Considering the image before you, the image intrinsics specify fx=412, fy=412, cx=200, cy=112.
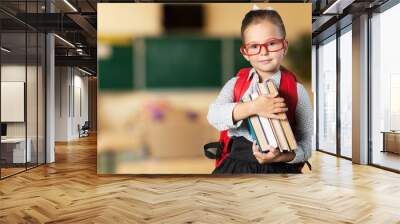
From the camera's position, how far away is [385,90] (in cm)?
757

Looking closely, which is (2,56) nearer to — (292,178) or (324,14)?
(292,178)

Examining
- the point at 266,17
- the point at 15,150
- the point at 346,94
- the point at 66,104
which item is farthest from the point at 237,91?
the point at 66,104

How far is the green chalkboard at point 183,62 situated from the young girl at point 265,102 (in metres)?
0.38

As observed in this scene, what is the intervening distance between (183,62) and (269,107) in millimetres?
1532

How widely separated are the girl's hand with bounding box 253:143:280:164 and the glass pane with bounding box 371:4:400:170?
2.53 metres

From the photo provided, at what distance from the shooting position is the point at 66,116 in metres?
15.7

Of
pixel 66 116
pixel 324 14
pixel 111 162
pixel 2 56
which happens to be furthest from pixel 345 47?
pixel 66 116

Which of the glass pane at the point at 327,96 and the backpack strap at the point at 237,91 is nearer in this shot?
the backpack strap at the point at 237,91

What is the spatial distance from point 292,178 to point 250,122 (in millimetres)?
1301

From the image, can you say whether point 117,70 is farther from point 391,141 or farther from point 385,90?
point 391,141

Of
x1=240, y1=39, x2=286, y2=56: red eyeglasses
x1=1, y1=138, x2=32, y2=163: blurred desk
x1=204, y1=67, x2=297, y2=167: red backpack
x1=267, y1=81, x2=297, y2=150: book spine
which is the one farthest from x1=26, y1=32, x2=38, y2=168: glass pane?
x1=267, y1=81, x2=297, y2=150: book spine

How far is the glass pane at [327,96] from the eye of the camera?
1012cm

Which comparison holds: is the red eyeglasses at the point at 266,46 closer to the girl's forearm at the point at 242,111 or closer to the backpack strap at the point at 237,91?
the backpack strap at the point at 237,91

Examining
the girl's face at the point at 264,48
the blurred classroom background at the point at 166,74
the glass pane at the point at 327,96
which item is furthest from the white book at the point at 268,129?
the glass pane at the point at 327,96
